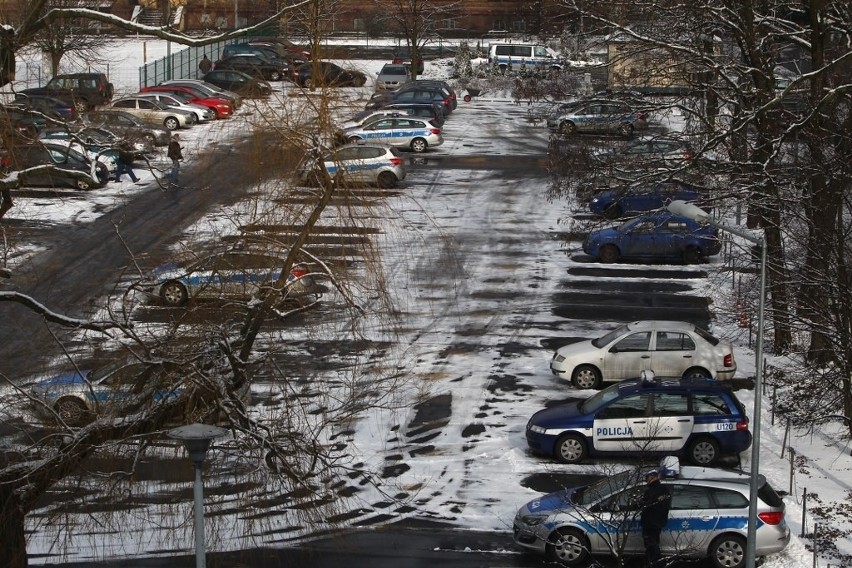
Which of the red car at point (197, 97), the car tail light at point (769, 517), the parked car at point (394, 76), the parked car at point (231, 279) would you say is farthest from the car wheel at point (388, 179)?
the parked car at point (394, 76)

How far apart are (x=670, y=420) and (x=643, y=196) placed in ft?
48.1

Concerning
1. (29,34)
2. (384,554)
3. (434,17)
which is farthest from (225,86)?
(29,34)

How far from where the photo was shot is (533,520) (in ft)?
51.1

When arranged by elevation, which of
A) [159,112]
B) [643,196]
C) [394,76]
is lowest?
[643,196]

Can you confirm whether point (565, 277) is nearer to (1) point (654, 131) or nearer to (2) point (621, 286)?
(2) point (621, 286)

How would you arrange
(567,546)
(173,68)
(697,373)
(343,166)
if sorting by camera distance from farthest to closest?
(173,68) < (697,373) < (567,546) < (343,166)

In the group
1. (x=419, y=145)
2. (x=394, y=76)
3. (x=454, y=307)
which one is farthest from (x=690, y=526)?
(x=394, y=76)

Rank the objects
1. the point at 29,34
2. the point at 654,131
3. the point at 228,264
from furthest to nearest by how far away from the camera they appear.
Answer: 1. the point at 654,131
2. the point at 228,264
3. the point at 29,34

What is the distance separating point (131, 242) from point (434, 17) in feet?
142

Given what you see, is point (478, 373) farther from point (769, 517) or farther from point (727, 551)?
point (769, 517)

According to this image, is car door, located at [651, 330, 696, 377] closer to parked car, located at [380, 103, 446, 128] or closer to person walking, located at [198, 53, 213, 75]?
parked car, located at [380, 103, 446, 128]

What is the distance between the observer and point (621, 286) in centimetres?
2886

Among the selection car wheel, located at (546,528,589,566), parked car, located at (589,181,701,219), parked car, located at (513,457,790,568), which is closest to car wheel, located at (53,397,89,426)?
parked car, located at (513,457,790,568)

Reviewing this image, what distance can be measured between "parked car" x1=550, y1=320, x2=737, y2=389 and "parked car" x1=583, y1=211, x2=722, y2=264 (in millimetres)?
8097
